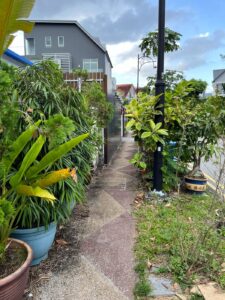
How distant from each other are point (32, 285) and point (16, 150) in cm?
140

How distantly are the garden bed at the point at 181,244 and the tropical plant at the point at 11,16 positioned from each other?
2.65m

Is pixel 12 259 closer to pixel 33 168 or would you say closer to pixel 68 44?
pixel 33 168

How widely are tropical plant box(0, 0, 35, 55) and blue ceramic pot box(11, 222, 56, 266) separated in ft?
5.98

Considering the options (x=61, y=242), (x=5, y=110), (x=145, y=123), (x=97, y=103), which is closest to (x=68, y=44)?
(x=97, y=103)

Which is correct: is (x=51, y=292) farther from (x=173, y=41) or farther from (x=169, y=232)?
(x=173, y=41)

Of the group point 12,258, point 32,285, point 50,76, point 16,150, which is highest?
point 50,76

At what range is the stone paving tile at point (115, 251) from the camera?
8.63ft

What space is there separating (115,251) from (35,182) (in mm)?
1455

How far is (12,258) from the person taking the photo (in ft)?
7.41

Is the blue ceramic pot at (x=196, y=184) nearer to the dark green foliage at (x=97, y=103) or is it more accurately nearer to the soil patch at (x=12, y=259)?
the dark green foliage at (x=97, y=103)

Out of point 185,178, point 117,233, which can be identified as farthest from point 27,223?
point 185,178

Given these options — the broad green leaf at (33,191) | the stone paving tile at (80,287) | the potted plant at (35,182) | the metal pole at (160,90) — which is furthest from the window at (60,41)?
the stone paving tile at (80,287)

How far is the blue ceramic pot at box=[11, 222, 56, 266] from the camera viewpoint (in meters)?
2.69

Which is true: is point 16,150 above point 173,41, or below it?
below
